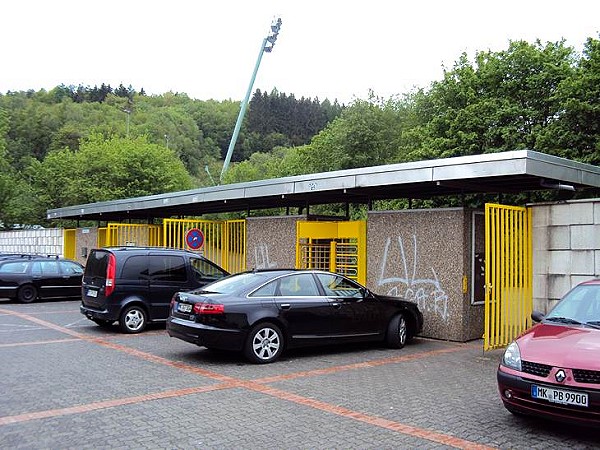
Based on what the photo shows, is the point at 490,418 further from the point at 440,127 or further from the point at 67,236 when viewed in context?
the point at 67,236

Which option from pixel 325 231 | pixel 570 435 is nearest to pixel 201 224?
pixel 325 231

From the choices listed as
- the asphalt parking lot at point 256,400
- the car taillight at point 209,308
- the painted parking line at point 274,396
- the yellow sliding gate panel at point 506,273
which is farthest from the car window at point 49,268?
the yellow sliding gate panel at point 506,273

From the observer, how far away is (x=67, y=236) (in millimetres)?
28391

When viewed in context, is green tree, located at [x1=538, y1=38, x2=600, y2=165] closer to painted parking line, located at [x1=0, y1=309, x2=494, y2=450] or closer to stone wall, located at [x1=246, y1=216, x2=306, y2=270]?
stone wall, located at [x1=246, y1=216, x2=306, y2=270]

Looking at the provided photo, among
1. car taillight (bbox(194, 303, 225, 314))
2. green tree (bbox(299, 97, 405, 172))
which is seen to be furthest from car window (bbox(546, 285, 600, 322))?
green tree (bbox(299, 97, 405, 172))

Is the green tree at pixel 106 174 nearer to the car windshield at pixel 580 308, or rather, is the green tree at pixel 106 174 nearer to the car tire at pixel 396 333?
the car tire at pixel 396 333

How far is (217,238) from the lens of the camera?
1891 centimetres

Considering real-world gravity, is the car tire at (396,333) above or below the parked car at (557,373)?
below

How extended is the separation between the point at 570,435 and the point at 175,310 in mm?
6224

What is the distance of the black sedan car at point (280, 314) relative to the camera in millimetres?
9406

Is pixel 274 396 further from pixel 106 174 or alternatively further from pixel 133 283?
pixel 106 174

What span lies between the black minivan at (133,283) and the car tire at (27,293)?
726cm

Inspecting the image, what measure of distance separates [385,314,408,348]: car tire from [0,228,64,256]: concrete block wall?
21.6 m

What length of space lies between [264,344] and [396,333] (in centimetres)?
276
